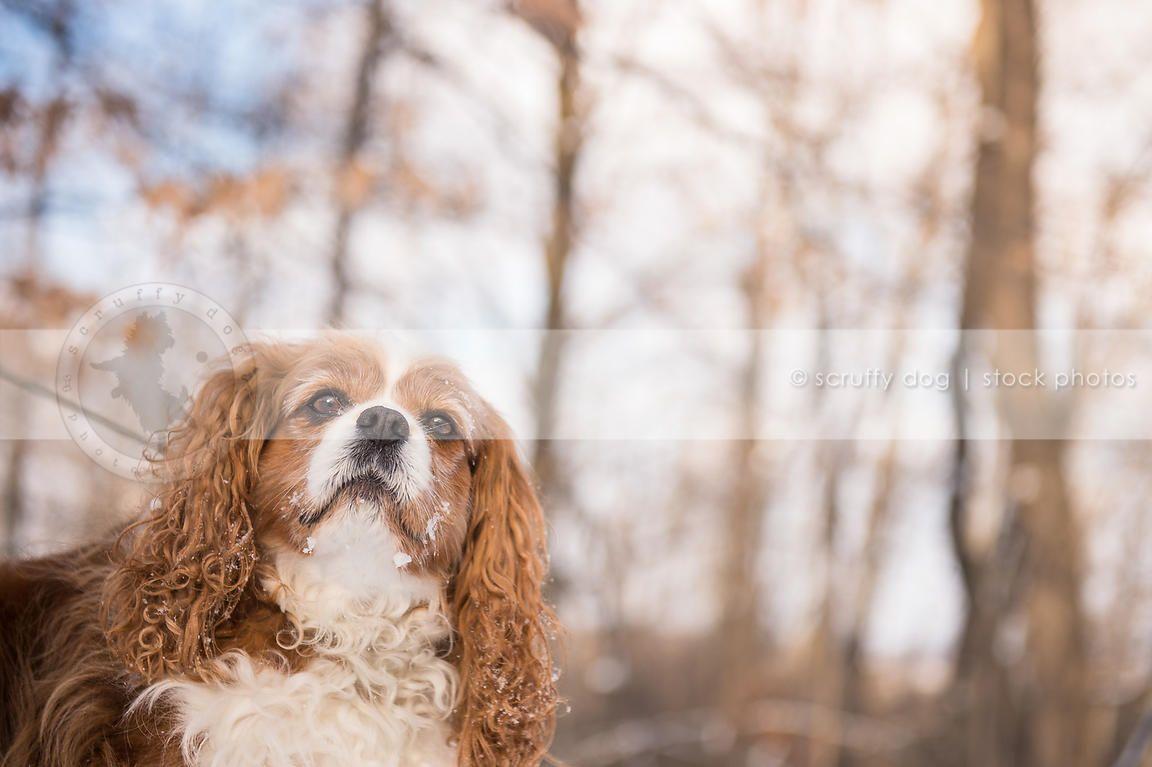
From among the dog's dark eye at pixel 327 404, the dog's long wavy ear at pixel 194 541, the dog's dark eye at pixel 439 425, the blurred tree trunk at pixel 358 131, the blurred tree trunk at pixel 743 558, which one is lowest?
the blurred tree trunk at pixel 743 558

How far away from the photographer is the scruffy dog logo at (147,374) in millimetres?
2379

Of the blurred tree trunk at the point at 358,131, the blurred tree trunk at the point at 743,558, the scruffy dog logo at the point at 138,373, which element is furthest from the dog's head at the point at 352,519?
the blurred tree trunk at the point at 743,558

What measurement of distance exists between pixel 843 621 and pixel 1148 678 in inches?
128

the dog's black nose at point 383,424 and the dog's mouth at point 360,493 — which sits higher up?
the dog's black nose at point 383,424

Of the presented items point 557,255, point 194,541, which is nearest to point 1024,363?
point 557,255

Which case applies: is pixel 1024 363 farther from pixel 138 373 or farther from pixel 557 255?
pixel 138 373

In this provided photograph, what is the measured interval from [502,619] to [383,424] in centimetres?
58

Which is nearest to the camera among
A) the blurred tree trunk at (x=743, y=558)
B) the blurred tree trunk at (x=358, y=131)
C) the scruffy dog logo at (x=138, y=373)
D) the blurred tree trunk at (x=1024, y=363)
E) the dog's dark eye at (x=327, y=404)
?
the dog's dark eye at (x=327, y=404)

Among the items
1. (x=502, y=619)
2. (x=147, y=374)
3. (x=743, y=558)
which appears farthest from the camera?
(x=743, y=558)

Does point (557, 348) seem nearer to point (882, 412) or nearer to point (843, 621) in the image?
point (882, 412)

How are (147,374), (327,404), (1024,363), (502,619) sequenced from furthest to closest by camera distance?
(1024,363) → (147,374) → (502,619) → (327,404)

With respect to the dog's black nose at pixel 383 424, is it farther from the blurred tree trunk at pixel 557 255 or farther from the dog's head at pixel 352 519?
the blurred tree trunk at pixel 557 255

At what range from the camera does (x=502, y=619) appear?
7.56 feet

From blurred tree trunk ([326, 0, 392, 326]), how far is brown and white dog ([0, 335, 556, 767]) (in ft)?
9.78
